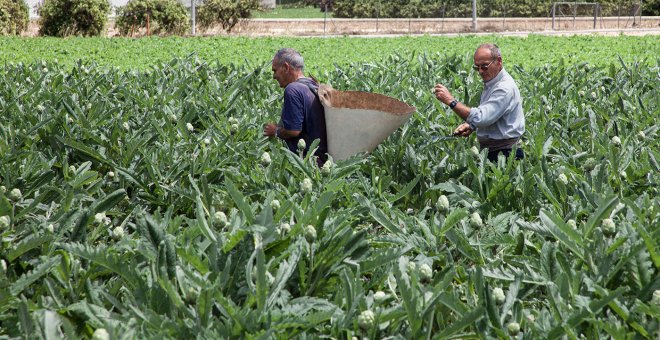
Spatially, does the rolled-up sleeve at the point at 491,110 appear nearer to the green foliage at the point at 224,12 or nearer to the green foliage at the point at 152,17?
the green foliage at the point at 152,17

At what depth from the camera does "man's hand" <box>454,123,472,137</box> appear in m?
5.35

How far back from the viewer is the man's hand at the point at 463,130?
5348 mm

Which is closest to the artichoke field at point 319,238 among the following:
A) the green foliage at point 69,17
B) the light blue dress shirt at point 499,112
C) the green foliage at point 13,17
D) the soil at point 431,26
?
the light blue dress shirt at point 499,112

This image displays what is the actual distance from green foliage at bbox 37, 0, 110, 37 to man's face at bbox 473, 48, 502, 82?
25.7 metres

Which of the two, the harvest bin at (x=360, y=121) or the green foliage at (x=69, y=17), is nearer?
the harvest bin at (x=360, y=121)

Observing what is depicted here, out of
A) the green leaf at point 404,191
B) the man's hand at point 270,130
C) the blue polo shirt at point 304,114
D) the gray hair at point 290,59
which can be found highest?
the gray hair at point 290,59

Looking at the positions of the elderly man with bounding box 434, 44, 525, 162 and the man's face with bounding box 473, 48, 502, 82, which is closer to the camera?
the elderly man with bounding box 434, 44, 525, 162

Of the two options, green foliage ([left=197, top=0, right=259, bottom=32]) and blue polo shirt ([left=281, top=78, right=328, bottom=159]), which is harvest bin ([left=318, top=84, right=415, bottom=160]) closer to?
blue polo shirt ([left=281, top=78, right=328, bottom=159])

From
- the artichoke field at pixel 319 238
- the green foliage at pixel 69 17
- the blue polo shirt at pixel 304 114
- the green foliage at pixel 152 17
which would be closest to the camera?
the artichoke field at pixel 319 238

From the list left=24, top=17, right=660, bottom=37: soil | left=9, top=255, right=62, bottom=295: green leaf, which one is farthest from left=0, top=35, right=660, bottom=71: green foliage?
left=9, top=255, right=62, bottom=295: green leaf

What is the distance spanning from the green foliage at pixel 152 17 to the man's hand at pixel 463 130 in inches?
1047

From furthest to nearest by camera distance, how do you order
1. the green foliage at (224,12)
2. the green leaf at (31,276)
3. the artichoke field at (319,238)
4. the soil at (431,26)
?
the soil at (431,26)
the green foliage at (224,12)
the green leaf at (31,276)
the artichoke field at (319,238)

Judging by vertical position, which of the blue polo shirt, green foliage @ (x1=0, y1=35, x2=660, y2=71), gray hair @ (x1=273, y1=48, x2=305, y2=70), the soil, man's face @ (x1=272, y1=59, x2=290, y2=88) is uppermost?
gray hair @ (x1=273, y1=48, x2=305, y2=70)

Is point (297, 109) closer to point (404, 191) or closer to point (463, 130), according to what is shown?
A: point (463, 130)
